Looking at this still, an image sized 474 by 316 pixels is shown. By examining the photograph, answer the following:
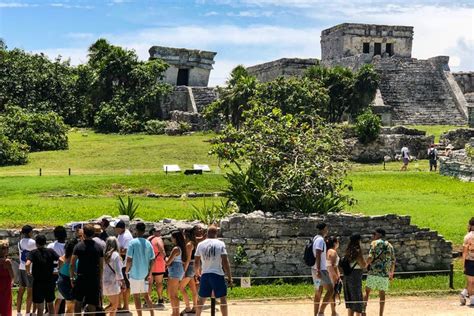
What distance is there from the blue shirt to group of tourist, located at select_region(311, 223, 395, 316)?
254cm

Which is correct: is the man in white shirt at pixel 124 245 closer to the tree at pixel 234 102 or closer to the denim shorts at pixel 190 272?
the denim shorts at pixel 190 272

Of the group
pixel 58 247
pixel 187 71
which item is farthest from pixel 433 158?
pixel 187 71

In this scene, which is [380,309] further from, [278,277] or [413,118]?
[413,118]

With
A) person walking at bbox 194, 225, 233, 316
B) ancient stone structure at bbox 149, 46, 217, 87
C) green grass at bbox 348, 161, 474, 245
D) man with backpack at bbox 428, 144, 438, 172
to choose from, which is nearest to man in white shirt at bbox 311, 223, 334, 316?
person walking at bbox 194, 225, 233, 316

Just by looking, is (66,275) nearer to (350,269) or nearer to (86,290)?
(86,290)

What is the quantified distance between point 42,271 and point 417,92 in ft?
141

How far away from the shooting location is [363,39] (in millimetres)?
58750

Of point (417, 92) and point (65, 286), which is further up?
point (417, 92)

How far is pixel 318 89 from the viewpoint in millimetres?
38656

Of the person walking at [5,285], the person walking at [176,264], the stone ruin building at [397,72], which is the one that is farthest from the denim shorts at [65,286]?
the stone ruin building at [397,72]

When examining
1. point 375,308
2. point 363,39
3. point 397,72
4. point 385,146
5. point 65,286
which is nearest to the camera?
point 65,286

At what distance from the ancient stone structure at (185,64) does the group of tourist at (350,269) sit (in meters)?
43.6

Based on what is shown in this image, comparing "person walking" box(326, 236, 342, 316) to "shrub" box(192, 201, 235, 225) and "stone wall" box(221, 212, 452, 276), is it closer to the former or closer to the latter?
"stone wall" box(221, 212, 452, 276)

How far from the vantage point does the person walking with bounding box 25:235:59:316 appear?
1043 cm
